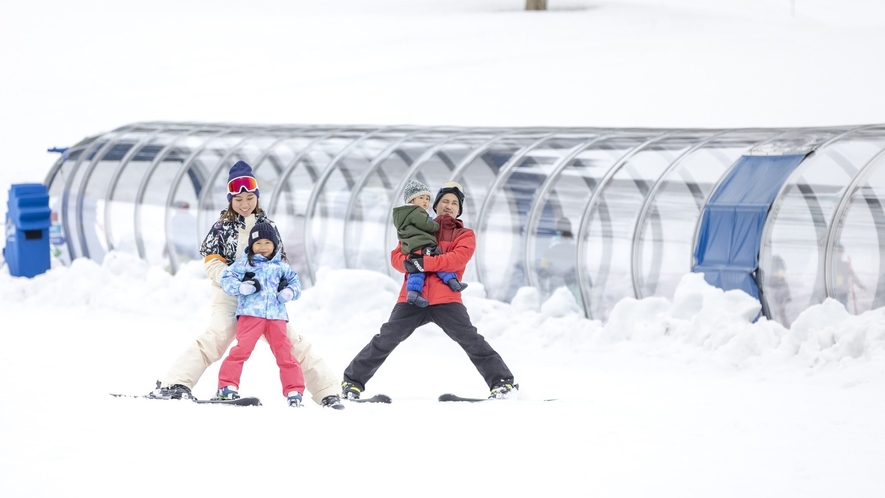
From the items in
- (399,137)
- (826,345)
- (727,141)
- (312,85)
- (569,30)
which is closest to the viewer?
(826,345)

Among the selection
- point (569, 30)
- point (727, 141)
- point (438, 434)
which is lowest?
point (438, 434)

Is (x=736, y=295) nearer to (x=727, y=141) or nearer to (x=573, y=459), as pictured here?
(x=727, y=141)

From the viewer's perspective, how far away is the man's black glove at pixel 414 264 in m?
7.07

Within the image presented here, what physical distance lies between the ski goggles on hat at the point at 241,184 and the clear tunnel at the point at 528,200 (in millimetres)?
4340

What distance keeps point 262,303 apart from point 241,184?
757 mm

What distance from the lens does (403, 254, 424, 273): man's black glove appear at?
23.2 feet

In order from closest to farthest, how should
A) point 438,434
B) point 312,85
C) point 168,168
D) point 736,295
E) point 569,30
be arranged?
point 438,434 < point 736,295 < point 168,168 < point 312,85 < point 569,30

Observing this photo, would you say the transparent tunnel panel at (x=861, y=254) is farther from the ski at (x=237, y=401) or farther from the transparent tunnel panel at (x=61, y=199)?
the transparent tunnel panel at (x=61, y=199)

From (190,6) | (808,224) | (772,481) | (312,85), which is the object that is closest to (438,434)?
(772,481)

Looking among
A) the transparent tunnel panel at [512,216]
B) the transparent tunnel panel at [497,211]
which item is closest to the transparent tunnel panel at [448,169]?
the transparent tunnel panel at [497,211]

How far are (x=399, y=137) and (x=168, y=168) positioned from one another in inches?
127

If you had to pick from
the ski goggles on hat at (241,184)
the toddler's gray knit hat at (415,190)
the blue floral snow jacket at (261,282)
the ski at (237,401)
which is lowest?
the ski at (237,401)

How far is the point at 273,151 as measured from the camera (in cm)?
1359

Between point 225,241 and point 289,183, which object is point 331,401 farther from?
point 289,183
